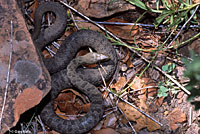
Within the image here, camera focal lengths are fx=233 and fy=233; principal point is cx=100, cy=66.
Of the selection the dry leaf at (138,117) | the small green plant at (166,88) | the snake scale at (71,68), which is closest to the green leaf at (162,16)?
the snake scale at (71,68)

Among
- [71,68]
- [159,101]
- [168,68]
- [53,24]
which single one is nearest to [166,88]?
[159,101]

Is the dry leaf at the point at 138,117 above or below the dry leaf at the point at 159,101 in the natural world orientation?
below

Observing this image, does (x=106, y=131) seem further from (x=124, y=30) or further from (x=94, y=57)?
(x=124, y=30)

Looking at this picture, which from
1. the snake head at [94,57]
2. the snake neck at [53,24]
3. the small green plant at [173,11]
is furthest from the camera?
the snake neck at [53,24]

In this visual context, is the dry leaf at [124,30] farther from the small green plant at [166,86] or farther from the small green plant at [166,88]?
the small green plant at [166,88]

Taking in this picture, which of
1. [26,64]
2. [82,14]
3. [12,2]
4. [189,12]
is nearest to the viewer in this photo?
[26,64]

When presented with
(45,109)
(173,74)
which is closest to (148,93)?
(173,74)

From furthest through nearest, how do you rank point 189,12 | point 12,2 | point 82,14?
1. point 82,14
2. point 189,12
3. point 12,2

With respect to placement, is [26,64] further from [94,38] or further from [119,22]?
[119,22]

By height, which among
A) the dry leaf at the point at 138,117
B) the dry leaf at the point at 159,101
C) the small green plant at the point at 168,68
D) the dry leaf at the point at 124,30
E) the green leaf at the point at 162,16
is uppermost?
the green leaf at the point at 162,16
